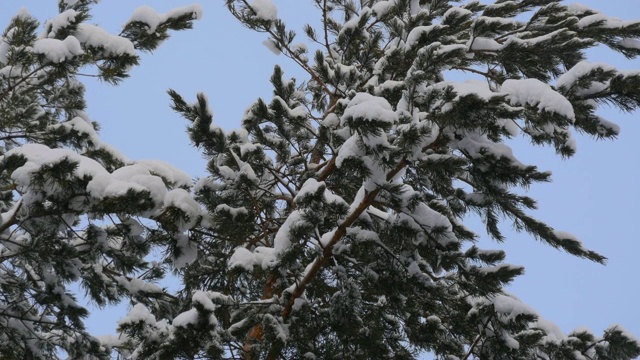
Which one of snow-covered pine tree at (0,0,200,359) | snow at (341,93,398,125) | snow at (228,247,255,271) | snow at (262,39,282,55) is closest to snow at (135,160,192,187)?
snow-covered pine tree at (0,0,200,359)

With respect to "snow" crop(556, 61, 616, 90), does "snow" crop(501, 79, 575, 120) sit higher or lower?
lower

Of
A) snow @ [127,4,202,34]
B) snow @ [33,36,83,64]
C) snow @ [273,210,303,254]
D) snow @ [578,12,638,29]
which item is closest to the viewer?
snow @ [273,210,303,254]

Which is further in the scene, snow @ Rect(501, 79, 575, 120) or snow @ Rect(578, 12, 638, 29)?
snow @ Rect(578, 12, 638, 29)

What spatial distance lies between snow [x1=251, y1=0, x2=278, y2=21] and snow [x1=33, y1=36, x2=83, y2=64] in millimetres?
2938

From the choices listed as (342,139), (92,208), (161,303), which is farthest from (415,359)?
(92,208)

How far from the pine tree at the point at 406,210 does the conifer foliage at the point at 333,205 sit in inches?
0.8

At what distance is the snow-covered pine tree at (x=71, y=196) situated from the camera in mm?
5262

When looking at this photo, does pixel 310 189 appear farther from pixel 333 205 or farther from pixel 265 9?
pixel 265 9

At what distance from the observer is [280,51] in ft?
30.1

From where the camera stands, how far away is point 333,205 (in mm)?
5070

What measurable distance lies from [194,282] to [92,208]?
225 cm

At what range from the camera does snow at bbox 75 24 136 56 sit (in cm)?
690

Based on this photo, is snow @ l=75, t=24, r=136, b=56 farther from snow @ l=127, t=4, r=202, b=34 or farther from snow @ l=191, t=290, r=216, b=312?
snow @ l=191, t=290, r=216, b=312

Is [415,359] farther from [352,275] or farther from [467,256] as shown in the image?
[467,256]
